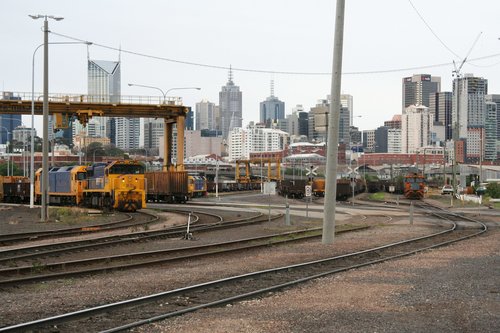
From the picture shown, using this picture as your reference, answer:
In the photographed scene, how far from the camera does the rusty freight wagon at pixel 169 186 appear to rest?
189ft

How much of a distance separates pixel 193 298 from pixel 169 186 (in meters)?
47.9

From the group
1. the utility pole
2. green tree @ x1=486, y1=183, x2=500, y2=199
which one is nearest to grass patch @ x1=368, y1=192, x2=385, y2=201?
green tree @ x1=486, y1=183, x2=500, y2=199

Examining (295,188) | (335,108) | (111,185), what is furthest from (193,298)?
(295,188)

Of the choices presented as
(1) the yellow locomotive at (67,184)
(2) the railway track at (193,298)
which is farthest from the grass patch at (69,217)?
(2) the railway track at (193,298)

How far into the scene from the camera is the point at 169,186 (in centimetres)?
5841

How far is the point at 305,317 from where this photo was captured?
30.8 ft

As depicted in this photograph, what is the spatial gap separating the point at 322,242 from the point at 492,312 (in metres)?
11.3

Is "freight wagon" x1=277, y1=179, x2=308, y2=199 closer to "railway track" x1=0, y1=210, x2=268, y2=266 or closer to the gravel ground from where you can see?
"railway track" x1=0, y1=210, x2=268, y2=266

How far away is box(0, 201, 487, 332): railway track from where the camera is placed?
8.84 m

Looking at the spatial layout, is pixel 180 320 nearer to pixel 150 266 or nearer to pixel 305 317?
pixel 305 317

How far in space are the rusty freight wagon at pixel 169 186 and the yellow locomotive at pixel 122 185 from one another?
16546mm

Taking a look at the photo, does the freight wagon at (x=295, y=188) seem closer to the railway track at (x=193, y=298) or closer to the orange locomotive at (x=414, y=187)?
the orange locomotive at (x=414, y=187)

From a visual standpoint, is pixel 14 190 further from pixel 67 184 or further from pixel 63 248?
pixel 63 248

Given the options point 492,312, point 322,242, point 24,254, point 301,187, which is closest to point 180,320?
point 492,312
